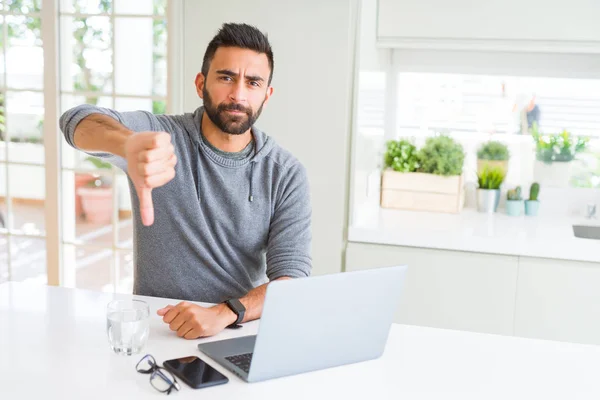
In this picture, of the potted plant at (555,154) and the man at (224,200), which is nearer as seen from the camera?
the man at (224,200)

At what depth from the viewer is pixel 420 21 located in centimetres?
323

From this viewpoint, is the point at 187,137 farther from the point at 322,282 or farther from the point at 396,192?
the point at 396,192

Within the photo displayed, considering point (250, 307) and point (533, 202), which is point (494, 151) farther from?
point (250, 307)

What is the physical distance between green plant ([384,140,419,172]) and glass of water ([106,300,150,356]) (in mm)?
2037

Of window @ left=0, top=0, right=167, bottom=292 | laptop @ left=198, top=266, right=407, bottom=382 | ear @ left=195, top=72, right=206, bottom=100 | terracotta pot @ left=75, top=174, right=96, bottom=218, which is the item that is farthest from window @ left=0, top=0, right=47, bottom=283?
terracotta pot @ left=75, top=174, right=96, bottom=218

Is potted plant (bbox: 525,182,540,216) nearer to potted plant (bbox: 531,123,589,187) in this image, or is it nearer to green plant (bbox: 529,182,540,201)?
green plant (bbox: 529,182,540,201)

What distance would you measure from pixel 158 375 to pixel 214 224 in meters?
0.78

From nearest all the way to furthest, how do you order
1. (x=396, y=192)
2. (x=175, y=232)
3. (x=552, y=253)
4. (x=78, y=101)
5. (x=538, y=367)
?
(x=538, y=367) → (x=175, y=232) → (x=552, y=253) → (x=396, y=192) → (x=78, y=101)

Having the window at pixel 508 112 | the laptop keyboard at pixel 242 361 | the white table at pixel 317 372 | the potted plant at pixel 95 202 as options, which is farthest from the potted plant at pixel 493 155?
the potted plant at pixel 95 202

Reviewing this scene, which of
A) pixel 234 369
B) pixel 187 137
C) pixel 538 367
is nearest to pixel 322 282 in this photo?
pixel 234 369

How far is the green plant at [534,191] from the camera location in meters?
3.52

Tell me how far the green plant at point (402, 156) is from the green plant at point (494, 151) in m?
0.39

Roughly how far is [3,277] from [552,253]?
285 centimetres

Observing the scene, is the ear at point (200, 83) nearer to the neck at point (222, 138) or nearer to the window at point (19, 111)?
the neck at point (222, 138)
